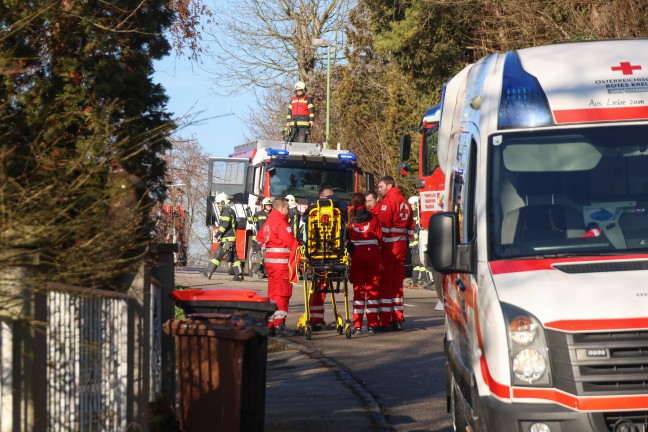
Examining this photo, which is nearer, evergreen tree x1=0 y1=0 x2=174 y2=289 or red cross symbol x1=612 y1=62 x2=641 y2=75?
evergreen tree x1=0 y1=0 x2=174 y2=289

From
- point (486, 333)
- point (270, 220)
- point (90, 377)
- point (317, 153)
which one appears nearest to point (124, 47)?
point (90, 377)

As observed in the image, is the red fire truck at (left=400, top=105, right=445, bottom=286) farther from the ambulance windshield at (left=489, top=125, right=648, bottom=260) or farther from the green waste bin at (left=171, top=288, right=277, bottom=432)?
the ambulance windshield at (left=489, top=125, right=648, bottom=260)

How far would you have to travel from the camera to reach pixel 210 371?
7.46 m

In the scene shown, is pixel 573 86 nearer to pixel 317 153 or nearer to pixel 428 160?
pixel 428 160

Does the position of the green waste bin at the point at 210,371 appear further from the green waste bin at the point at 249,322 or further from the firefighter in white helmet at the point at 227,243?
the firefighter in white helmet at the point at 227,243

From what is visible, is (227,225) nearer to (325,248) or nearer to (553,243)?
(325,248)

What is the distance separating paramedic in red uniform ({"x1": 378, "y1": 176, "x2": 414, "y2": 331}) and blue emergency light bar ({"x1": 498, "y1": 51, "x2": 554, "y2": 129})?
29.5ft

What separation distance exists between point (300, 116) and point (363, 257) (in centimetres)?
1510

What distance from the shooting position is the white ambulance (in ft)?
19.5

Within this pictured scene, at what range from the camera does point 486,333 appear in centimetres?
622

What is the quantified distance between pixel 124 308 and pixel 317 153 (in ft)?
68.4

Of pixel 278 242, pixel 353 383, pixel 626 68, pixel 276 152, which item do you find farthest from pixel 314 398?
pixel 276 152

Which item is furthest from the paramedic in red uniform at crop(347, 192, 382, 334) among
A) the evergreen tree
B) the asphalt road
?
the evergreen tree

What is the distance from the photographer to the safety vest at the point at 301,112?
99.4 ft
